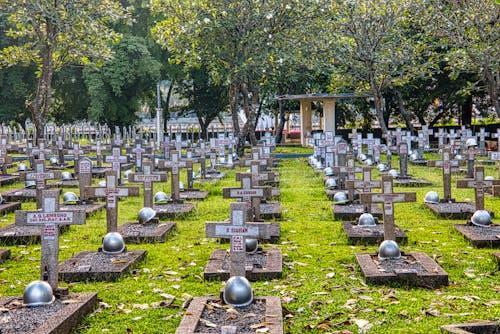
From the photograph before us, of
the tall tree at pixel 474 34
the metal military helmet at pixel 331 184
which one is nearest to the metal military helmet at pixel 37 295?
the metal military helmet at pixel 331 184

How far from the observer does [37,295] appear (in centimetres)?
574

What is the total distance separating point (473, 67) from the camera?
18.4m

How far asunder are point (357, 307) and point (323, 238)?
11.2 ft

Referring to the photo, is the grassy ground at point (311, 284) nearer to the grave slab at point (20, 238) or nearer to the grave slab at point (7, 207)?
the grave slab at point (20, 238)

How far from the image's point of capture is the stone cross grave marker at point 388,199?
7684mm

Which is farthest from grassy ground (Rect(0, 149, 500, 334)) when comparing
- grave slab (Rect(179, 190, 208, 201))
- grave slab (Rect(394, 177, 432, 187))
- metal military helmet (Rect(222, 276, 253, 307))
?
grave slab (Rect(394, 177, 432, 187))

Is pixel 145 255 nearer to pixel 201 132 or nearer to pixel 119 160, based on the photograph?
pixel 119 160

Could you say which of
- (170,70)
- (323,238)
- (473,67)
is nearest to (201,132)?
(170,70)

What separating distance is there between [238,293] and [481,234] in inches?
178

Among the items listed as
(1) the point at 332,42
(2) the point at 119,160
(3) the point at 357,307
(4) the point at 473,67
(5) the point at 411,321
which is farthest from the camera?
(1) the point at 332,42

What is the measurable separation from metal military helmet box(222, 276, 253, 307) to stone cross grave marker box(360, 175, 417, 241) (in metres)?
2.61

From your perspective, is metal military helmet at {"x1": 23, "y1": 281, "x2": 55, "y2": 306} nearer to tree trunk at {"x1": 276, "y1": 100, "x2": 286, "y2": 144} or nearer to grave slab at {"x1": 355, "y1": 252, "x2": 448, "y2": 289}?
grave slab at {"x1": 355, "y1": 252, "x2": 448, "y2": 289}

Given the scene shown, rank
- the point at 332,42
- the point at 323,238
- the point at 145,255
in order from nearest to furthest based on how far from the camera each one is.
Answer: the point at 145,255, the point at 323,238, the point at 332,42

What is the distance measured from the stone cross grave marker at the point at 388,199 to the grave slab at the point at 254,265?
50.9 inches
